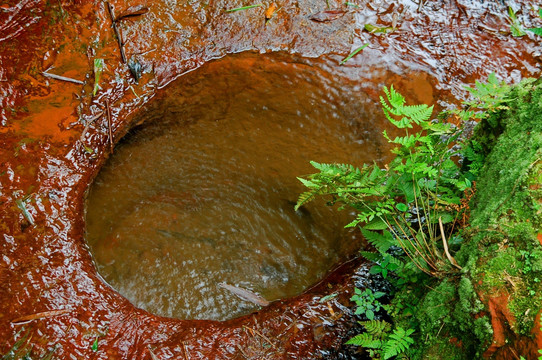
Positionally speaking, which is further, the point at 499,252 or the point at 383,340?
the point at 383,340

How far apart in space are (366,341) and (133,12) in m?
3.41

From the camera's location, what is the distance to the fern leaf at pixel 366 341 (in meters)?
2.42

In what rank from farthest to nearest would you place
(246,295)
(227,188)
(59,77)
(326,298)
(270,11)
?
(270,11), (59,77), (227,188), (246,295), (326,298)

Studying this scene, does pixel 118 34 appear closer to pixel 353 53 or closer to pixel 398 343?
pixel 353 53

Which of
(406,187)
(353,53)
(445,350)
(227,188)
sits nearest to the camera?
(445,350)

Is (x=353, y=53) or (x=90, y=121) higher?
(x=353, y=53)

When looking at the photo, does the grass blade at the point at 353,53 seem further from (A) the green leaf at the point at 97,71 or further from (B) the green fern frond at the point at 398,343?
(B) the green fern frond at the point at 398,343

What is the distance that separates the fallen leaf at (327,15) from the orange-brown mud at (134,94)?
5cm

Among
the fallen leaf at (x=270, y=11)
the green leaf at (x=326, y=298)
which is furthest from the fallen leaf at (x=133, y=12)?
the green leaf at (x=326, y=298)

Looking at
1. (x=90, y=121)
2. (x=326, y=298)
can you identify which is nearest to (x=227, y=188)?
(x=326, y=298)

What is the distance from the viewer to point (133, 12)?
3.81 meters

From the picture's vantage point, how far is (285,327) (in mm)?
2748

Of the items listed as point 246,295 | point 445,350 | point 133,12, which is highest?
point 133,12

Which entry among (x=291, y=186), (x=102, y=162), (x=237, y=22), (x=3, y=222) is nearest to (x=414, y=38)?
(x=237, y=22)
